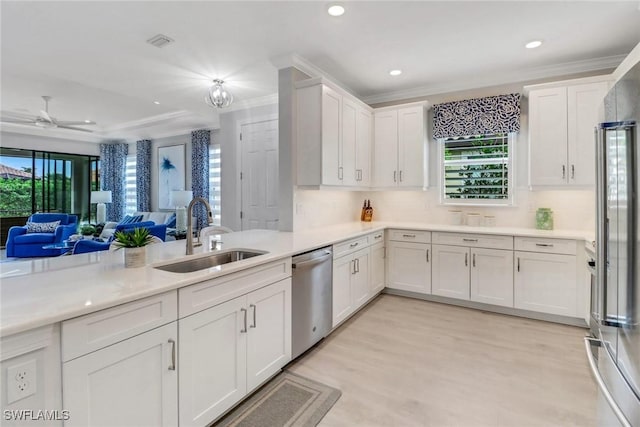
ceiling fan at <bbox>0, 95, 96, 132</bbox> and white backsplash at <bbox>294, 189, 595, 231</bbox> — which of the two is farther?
ceiling fan at <bbox>0, 95, 96, 132</bbox>

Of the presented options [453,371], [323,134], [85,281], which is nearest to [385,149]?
[323,134]

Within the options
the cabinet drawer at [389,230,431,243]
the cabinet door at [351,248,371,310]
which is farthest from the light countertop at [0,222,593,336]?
the cabinet drawer at [389,230,431,243]

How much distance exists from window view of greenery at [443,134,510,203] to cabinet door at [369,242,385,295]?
1.24 m

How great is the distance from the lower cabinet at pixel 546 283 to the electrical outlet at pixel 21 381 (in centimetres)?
393

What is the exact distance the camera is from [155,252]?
2.33 m

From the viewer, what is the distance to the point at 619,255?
1.17 m

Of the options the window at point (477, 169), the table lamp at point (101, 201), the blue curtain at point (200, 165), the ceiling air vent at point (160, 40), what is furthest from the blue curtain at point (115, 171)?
the window at point (477, 169)

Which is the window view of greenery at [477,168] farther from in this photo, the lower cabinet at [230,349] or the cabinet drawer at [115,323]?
the cabinet drawer at [115,323]

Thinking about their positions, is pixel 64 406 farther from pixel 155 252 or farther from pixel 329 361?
pixel 329 361

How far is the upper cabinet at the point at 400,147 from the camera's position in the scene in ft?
13.9

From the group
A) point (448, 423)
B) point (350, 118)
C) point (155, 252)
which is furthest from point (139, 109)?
point (448, 423)

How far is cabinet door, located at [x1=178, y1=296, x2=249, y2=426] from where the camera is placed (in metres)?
1.65

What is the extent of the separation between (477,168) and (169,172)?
6.64 metres

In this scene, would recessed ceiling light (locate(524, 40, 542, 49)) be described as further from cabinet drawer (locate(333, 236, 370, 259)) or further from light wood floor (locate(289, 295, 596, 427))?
light wood floor (locate(289, 295, 596, 427))
